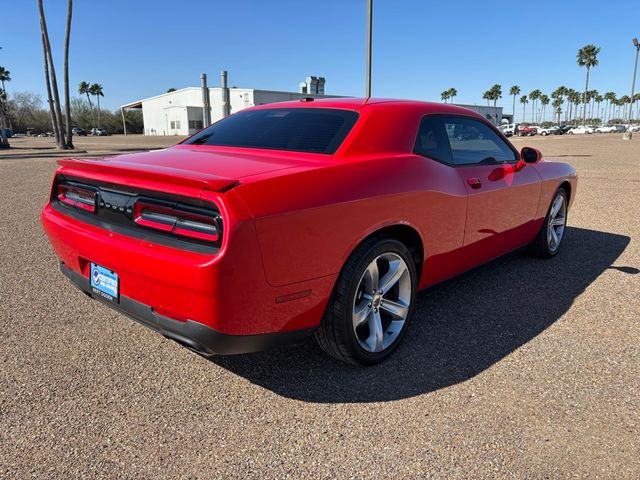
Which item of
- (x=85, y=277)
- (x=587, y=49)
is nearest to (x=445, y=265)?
(x=85, y=277)

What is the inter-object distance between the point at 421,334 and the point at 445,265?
0.49m

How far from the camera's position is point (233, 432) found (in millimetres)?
2213

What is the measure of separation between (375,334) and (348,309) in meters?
0.38

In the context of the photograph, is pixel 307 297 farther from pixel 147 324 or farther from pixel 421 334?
pixel 421 334

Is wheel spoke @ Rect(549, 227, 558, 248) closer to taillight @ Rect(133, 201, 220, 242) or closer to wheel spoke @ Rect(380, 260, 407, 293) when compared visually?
wheel spoke @ Rect(380, 260, 407, 293)

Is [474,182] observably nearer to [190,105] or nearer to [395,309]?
[395,309]

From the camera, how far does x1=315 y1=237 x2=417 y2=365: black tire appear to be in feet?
8.11

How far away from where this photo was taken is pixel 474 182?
3367mm

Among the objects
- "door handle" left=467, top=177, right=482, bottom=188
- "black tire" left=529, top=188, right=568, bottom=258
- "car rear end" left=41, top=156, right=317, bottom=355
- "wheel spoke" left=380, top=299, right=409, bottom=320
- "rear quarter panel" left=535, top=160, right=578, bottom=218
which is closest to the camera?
"car rear end" left=41, top=156, right=317, bottom=355

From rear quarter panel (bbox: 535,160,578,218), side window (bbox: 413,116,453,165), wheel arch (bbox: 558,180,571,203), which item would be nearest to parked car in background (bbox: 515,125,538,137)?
wheel arch (bbox: 558,180,571,203)

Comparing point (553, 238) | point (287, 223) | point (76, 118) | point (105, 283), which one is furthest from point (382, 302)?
point (76, 118)

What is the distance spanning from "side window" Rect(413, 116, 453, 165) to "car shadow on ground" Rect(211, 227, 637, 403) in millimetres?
964

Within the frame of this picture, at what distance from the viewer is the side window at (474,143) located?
11.2ft

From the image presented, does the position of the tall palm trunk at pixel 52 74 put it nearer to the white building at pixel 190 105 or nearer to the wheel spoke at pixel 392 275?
the wheel spoke at pixel 392 275
